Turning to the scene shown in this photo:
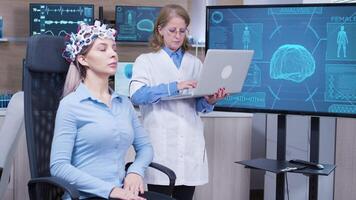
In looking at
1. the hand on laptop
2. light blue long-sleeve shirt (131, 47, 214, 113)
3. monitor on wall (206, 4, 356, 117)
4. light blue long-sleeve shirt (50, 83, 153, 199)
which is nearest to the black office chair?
light blue long-sleeve shirt (50, 83, 153, 199)

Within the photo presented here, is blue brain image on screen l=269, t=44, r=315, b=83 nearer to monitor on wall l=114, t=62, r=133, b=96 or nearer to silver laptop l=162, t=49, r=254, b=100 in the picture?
silver laptop l=162, t=49, r=254, b=100

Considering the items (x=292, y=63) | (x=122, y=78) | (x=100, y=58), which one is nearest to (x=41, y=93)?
(x=100, y=58)

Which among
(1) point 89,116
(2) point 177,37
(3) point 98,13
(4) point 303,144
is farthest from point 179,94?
(3) point 98,13

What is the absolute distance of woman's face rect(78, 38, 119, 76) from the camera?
74.2 inches

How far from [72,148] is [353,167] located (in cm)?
168

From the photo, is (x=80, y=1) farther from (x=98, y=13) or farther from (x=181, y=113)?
(x=181, y=113)

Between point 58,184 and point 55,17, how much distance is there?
8.18ft

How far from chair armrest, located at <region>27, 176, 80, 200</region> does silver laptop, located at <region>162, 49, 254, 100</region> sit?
2.05 feet

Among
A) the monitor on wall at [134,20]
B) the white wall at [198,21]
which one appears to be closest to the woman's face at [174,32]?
the monitor on wall at [134,20]

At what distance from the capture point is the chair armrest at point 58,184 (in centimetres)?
158

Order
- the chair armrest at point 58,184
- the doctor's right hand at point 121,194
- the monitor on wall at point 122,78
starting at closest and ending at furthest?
the chair armrest at point 58,184
the doctor's right hand at point 121,194
the monitor on wall at point 122,78

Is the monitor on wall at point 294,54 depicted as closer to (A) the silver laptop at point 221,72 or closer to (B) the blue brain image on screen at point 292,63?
(B) the blue brain image on screen at point 292,63

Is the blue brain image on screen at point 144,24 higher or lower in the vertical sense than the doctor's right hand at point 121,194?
higher

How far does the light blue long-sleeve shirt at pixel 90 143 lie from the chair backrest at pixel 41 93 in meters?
0.14
